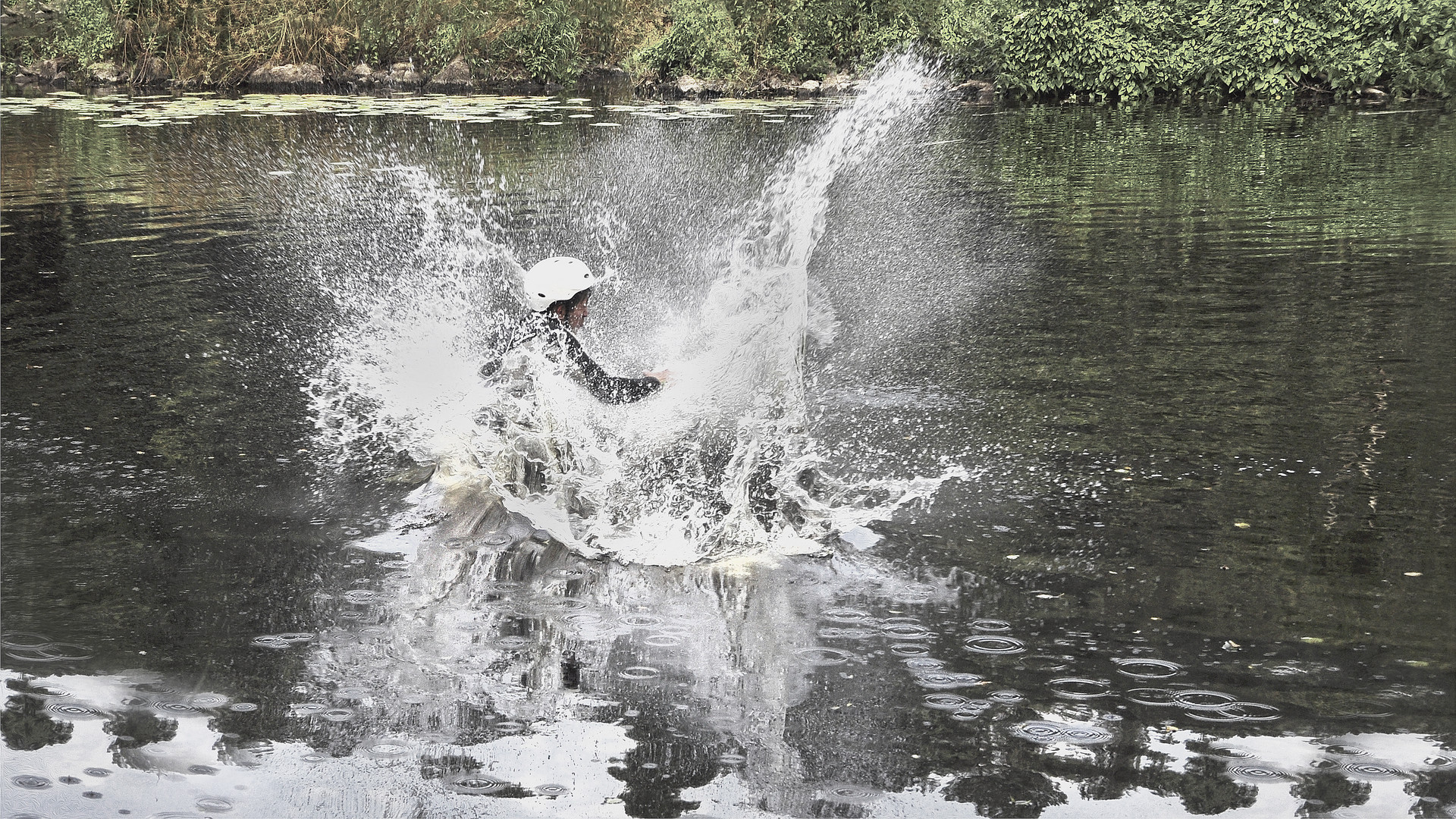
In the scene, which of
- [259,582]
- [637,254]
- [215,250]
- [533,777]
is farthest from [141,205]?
[533,777]

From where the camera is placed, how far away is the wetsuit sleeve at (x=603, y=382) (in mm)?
7773

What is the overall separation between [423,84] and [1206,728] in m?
36.1

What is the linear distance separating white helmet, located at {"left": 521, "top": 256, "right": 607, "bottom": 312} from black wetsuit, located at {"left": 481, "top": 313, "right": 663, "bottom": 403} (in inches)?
3.9

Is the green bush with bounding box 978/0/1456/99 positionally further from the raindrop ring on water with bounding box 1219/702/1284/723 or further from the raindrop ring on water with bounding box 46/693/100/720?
the raindrop ring on water with bounding box 46/693/100/720

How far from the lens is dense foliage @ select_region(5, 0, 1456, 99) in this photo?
3178 cm

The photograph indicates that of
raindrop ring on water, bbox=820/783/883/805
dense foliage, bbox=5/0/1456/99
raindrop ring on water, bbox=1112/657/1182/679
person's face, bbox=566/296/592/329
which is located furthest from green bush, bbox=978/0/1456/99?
raindrop ring on water, bbox=820/783/883/805

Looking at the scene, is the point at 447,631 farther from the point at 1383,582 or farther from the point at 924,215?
the point at 924,215

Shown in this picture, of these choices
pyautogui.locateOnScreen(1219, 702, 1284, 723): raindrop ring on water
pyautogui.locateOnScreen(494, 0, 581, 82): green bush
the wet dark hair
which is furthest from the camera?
pyautogui.locateOnScreen(494, 0, 581, 82): green bush

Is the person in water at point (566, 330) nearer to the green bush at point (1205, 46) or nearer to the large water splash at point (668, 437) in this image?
the large water splash at point (668, 437)

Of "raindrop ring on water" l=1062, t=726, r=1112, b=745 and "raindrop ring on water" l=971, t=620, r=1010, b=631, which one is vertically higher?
"raindrop ring on water" l=971, t=620, r=1010, b=631

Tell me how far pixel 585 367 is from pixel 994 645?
9.68 feet

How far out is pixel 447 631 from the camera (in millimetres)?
6402

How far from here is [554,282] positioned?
784 centimetres

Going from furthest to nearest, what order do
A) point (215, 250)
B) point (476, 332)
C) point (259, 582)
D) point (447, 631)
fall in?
point (215, 250) → point (476, 332) → point (259, 582) → point (447, 631)
